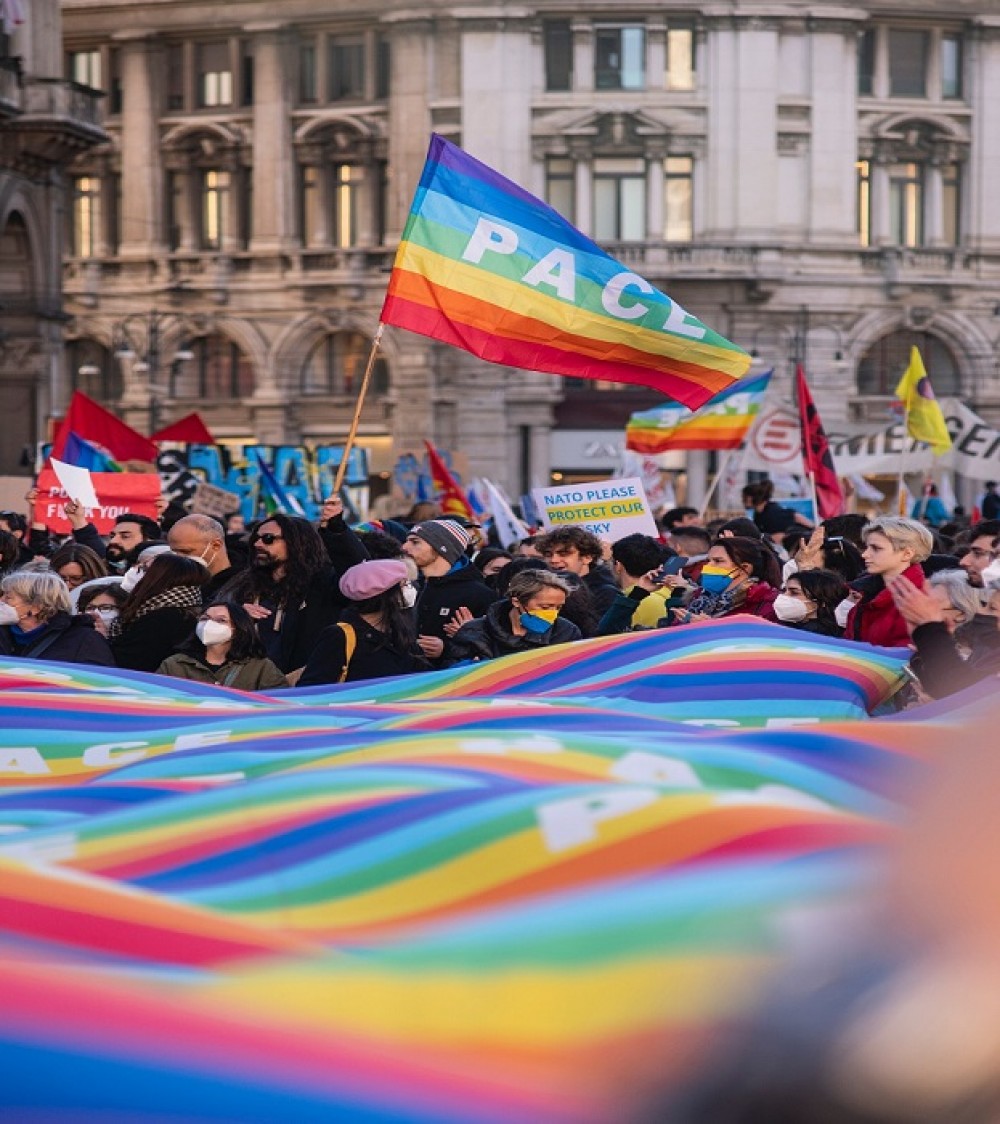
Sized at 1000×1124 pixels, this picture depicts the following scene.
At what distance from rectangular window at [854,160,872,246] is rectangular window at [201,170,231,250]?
49.5 feet

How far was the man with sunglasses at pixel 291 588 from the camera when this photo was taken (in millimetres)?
9852

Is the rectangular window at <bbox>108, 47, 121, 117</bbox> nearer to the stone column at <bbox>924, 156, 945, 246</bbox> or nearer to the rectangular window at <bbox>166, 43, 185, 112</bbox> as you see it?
the rectangular window at <bbox>166, 43, 185, 112</bbox>

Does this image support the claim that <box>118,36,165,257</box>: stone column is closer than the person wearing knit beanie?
No

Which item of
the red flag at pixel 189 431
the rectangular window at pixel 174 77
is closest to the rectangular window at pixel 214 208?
the rectangular window at pixel 174 77

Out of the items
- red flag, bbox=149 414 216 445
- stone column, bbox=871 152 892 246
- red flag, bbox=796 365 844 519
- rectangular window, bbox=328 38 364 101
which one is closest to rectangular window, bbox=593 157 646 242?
stone column, bbox=871 152 892 246

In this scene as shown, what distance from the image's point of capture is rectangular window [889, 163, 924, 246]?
5312 centimetres

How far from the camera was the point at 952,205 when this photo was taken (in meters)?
53.4

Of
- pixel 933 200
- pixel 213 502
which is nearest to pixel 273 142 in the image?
pixel 933 200

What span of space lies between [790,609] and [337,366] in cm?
4495

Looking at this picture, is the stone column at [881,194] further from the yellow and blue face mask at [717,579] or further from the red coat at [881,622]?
the red coat at [881,622]

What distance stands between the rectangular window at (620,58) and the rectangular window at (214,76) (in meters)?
9.08

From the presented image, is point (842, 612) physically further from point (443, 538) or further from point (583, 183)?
point (583, 183)

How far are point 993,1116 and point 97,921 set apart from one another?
5.12 feet

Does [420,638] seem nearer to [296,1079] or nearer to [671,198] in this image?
[296,1079]
